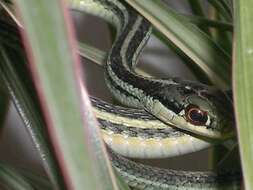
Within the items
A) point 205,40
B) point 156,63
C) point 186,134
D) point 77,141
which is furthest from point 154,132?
point 156,63

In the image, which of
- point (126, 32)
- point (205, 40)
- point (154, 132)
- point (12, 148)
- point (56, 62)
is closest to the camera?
point (56, 62)

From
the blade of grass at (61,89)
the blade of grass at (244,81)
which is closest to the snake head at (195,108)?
the blade of grass at (244,81)

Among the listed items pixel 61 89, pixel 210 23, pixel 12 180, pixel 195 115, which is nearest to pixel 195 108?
pixel 195 115

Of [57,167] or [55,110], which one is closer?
[55,110]

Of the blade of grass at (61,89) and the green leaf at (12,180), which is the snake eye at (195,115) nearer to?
the green leaf at (12,180)

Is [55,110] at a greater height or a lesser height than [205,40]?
lesser

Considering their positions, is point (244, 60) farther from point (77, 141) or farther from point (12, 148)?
point (12, 148)

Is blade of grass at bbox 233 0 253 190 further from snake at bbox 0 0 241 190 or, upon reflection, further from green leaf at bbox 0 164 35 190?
green leaf at bbox 0 164 35 190
